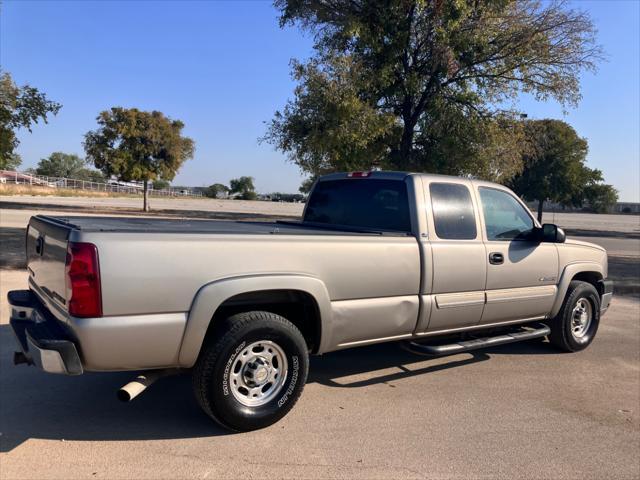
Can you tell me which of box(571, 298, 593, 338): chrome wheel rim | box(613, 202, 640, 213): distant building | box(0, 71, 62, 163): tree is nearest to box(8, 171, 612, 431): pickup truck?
box(571, 298, 593, 338): chrome wheel rim

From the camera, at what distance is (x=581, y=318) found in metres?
6.31

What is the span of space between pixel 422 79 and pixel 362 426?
1171 centimetres

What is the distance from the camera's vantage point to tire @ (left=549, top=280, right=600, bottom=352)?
599cm

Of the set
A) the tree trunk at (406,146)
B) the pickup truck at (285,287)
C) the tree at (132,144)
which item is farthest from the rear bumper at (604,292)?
the tree at (132,144)

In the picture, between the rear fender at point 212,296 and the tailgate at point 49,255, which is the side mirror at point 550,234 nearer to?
the rear fender at point 212,296

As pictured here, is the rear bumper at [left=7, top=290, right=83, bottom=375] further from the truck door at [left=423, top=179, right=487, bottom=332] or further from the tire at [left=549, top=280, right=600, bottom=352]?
the tire at [left=549, top=280, right=600, bottom=352]

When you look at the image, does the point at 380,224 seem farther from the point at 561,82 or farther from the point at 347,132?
the point at 561,82

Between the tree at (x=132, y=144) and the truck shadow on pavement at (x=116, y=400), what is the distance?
24257mm

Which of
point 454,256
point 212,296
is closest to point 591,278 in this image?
point 454,256

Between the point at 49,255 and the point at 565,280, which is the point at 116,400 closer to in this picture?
the point at 49,255

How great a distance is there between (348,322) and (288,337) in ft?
1.70

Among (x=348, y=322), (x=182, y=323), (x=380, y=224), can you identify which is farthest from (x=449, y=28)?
(x=182, y=323)

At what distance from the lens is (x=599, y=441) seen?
400 centimetres

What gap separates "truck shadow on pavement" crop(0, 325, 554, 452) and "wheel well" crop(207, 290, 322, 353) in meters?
0.84
